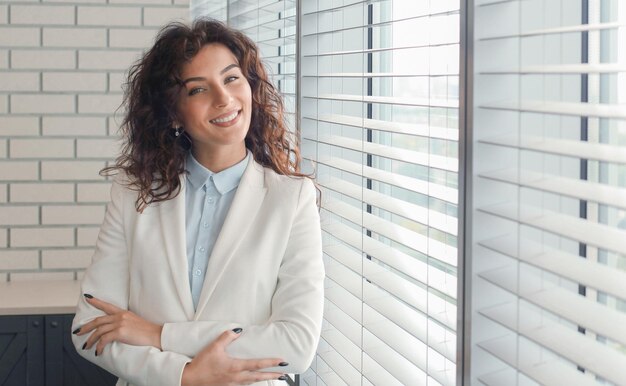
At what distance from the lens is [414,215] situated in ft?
5.90

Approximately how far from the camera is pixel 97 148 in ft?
12.4

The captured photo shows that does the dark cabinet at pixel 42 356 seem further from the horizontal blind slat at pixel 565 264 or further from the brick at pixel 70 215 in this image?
the horizontal blind slat at pixel 565 264

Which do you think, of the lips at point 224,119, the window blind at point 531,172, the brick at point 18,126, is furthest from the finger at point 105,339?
the brick at point 18,126

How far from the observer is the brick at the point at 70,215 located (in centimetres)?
378

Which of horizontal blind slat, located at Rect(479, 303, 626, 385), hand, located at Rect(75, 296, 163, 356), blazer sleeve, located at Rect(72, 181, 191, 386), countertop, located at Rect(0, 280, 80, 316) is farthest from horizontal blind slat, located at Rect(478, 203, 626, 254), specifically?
countertop, located at Rect(0, 280, 80, 316)

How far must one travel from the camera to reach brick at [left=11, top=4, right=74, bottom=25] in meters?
3.71

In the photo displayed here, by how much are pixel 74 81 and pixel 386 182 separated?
2.19 metres

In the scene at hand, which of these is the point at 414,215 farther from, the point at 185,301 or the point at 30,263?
the point at 30,263

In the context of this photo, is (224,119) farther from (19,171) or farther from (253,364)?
(19,171)

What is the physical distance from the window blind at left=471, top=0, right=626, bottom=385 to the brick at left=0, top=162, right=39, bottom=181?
2660mm

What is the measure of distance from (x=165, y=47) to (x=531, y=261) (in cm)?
110

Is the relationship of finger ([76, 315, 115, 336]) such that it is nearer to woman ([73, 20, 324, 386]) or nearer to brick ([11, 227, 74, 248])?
woman ([73, 20, 324, 386])

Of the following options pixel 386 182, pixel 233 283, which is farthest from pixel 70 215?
pixel 386 182

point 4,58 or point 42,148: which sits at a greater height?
point 4,58
